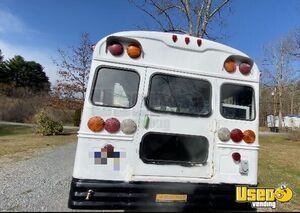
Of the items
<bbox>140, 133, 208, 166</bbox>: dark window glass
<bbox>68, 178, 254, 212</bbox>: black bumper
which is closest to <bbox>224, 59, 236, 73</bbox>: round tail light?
<bbox>140, 133, 208, 166</bbox>: dark window glass

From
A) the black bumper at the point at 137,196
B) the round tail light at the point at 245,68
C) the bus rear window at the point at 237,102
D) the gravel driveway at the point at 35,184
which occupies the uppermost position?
the round tail light at the point at 245,68

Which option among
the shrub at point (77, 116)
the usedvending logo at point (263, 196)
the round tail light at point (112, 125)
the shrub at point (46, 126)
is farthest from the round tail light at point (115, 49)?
the shrub at point (77, 116)

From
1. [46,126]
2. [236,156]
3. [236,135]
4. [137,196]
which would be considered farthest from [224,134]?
[46,126]

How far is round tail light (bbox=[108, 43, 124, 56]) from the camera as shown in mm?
4961

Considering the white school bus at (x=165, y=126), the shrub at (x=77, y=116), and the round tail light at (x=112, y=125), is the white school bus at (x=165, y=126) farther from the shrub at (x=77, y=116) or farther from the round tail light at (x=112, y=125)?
the shrub at (x=77, y=116)

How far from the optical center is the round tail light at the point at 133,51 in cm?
503

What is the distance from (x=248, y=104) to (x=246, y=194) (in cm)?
145

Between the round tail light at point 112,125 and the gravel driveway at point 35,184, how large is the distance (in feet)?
5.05

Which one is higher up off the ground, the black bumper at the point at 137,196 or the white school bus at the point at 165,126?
the white school bus at the point at 165,126

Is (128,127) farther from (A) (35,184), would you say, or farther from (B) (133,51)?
(A) (35,184)

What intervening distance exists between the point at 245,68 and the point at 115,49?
1843 mm

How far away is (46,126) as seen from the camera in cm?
2533

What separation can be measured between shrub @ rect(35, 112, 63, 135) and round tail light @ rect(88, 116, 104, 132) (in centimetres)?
2137

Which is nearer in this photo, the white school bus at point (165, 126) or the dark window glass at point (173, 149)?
the white school bus at point (165, 126)
